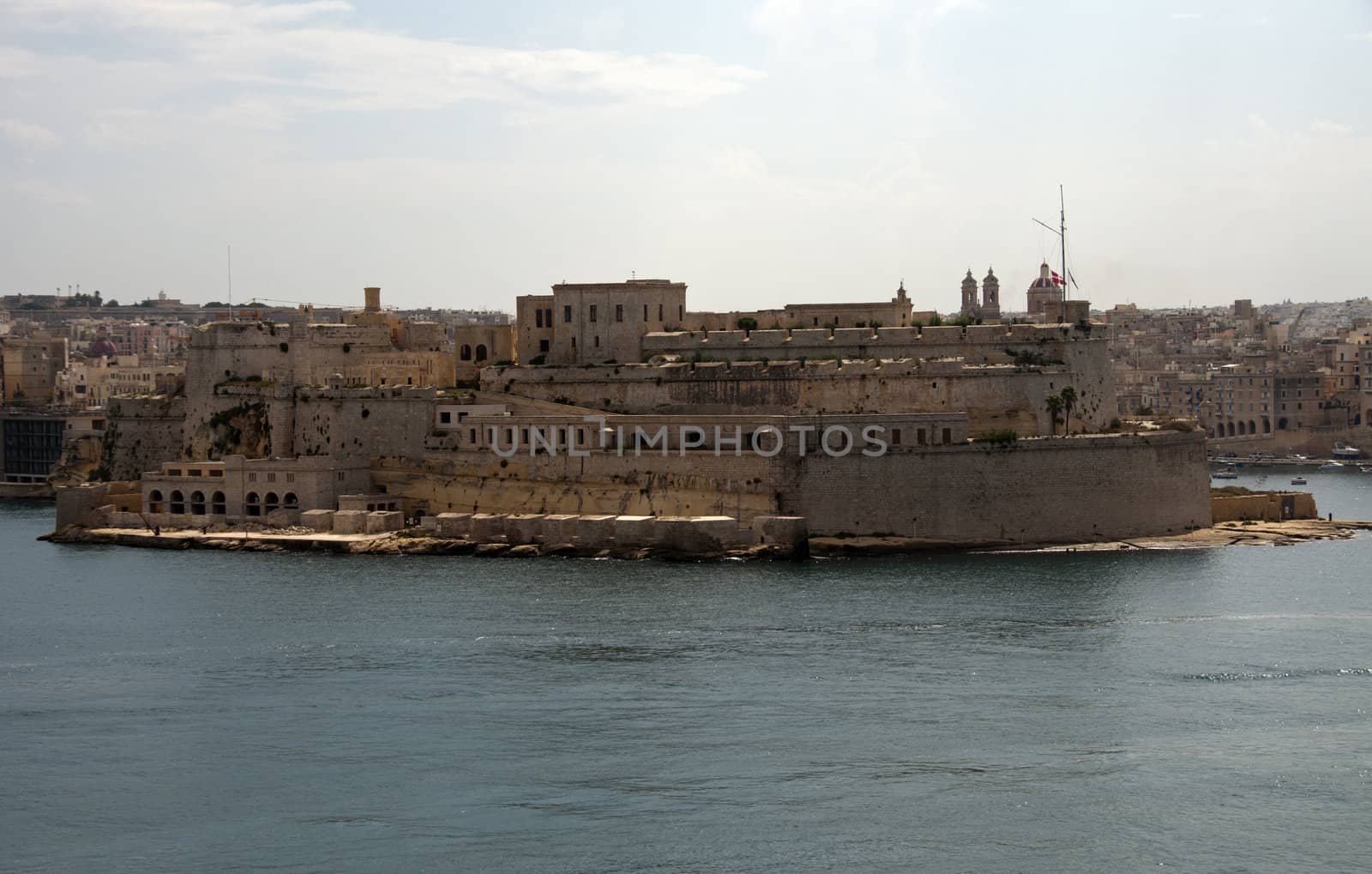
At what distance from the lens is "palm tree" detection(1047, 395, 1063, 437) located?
49.7 metres

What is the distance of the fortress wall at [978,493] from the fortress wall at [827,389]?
2871 millimetres

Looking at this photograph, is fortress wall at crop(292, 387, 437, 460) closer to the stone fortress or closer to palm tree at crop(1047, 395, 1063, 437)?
the stone fortress

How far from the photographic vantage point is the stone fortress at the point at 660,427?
46500mm

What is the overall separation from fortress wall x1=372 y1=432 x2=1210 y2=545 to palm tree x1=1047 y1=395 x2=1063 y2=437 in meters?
2.74

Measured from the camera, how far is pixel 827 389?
168 feet

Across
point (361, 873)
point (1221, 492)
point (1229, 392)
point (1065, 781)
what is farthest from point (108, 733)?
point (1229, 392)

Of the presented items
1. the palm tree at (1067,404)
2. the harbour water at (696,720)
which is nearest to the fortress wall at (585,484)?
the harbour water at (696,720)

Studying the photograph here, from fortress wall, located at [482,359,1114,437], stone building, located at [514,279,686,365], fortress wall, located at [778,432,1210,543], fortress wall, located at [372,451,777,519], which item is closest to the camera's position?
fortress wall, located at [778,432,1210,543]

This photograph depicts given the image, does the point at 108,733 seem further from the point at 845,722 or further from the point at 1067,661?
the point at 1067,661

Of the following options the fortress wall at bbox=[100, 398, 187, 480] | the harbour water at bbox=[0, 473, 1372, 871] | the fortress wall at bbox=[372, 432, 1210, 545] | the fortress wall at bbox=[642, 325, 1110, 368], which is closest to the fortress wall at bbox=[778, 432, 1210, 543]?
the fortress wall at bbox=[372, 432, 1210, 545]

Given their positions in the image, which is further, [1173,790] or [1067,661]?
[1067,661]

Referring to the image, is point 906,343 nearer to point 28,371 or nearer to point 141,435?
point 141,435

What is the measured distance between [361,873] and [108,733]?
25.6ft

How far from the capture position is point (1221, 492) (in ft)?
173
